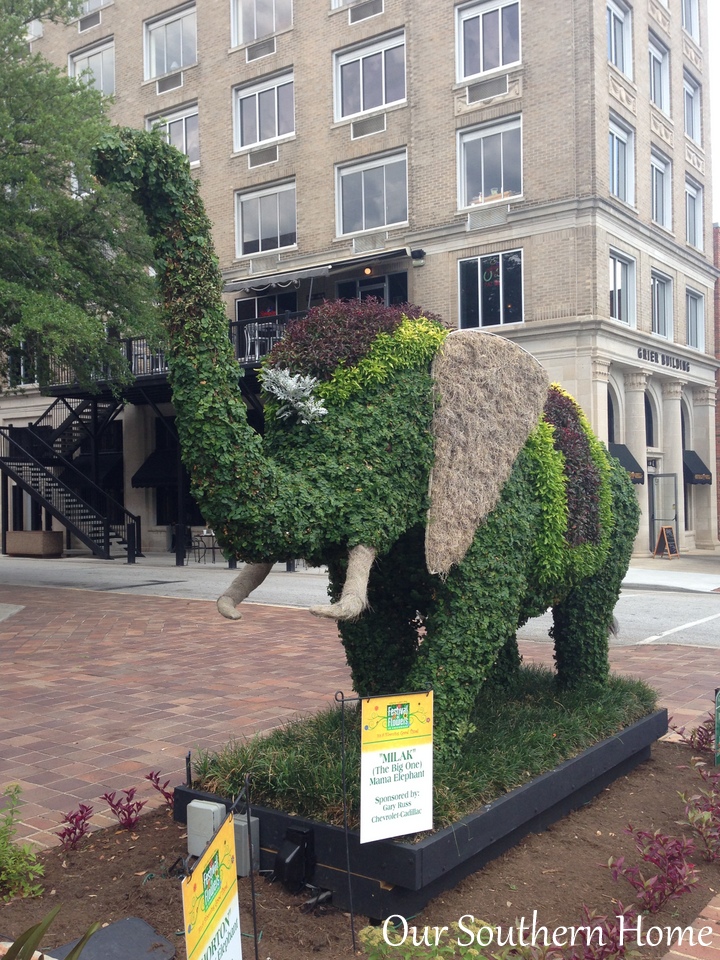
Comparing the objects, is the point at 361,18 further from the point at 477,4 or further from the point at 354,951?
the point at 354,951

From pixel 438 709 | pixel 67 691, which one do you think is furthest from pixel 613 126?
pixel 438 709

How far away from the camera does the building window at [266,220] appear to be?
2631 centimetres

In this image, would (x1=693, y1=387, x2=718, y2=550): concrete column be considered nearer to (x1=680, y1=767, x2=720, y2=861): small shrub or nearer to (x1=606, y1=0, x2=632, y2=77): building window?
(x1=606, y1=0, x2=632, y2=77): building window

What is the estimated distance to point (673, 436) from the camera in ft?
86.8

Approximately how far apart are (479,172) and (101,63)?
15163 millimetres

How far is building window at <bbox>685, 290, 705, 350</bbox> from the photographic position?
27.9m

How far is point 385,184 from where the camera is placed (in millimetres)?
24406

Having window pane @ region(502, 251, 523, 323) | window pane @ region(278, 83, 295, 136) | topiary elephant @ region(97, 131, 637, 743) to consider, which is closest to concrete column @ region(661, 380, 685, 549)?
window pane @ region(502, 251, 523, 323)

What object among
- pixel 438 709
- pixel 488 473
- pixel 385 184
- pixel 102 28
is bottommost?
A: pixel 438 709

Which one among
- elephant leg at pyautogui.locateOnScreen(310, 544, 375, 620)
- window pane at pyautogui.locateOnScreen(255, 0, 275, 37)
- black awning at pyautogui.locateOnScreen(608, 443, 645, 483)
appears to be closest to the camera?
elephant leg at pyautogui.locateOnScreen(310, 544, 375, 620)

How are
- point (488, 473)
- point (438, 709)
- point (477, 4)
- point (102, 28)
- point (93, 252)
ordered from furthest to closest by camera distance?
point (102, 28), point (477, 4), point (93, 252), point (488, 473), point (438, 709)

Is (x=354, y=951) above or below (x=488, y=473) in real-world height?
below

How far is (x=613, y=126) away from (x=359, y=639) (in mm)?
21528

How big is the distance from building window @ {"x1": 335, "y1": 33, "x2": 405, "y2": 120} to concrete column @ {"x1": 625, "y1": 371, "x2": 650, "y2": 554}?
32.5ft
